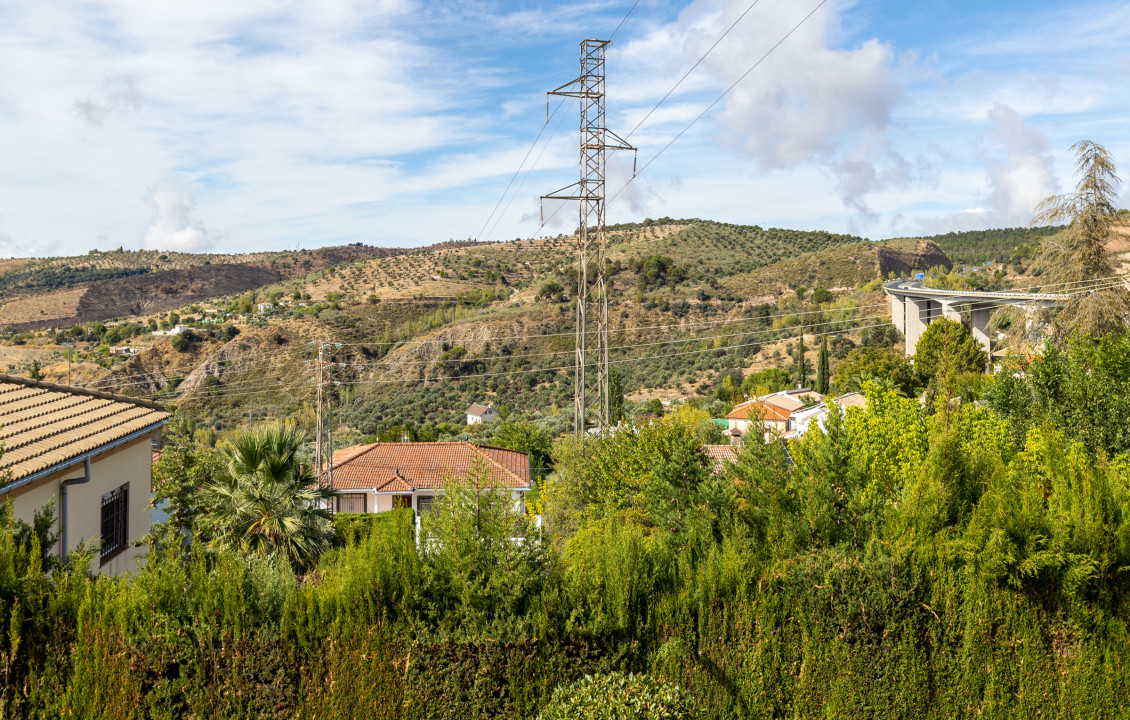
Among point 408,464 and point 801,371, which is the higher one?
point 801,371

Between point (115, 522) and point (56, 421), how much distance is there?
77.4 inches

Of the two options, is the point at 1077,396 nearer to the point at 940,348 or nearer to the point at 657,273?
the point at 940,348

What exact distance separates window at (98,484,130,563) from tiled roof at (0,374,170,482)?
110 cm

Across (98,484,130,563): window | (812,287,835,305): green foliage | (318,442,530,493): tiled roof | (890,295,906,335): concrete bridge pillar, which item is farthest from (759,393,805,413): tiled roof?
(98,484,130,563): window

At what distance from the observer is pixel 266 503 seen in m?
10.1

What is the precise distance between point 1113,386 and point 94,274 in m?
113

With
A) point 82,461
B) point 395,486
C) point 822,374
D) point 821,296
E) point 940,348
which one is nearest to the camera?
point 82,461

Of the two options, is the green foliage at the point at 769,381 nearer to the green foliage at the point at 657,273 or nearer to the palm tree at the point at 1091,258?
the green foliage at the point at 657,273

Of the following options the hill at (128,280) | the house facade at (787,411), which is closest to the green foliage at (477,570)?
the house facade at (787,411)

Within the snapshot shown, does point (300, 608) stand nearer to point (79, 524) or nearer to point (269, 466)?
point (269, 466)

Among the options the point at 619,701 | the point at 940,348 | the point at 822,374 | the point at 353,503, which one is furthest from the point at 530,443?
the point at 619,701

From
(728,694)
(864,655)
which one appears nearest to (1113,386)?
(864,655)

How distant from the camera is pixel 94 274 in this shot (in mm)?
97750

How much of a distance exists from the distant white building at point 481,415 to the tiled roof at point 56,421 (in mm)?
39663
